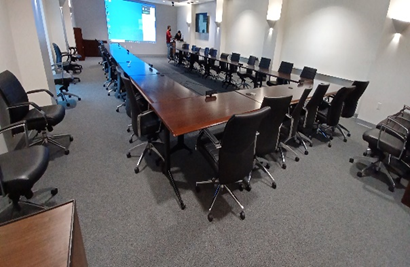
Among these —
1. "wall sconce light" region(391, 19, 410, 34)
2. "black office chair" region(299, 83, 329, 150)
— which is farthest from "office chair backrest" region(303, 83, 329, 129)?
"wall sconce light" region(391, 19, 410, 34)

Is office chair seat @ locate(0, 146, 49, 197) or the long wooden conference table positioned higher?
the long wooden conference table

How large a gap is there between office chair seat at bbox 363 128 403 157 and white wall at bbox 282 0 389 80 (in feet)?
8.46

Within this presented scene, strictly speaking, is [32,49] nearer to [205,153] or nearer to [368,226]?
[205,153]

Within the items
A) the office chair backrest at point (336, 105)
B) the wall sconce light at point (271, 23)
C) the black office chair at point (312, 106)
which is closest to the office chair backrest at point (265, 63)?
the wall sconce light at point (271, 23)

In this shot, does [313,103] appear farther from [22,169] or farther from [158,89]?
[22,169]

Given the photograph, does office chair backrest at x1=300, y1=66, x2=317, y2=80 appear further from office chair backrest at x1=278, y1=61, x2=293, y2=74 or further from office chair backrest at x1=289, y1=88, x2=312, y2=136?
office chair backrest at x1=289, y1=88, x2=312, y2=136

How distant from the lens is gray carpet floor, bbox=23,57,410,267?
5.69ft

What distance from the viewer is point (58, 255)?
85cm

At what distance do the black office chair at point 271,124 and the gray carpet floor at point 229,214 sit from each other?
1.55ft

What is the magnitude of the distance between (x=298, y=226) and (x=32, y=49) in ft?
14.2

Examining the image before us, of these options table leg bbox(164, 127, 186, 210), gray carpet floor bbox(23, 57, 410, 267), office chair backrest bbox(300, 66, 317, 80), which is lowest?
gray carpet floor bbox(23, 57, 410, 267)

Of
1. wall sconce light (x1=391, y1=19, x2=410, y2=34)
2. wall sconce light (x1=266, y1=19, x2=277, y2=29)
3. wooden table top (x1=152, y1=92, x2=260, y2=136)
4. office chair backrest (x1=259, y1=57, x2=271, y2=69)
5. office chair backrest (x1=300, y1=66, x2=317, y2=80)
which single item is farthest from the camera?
wall sconce light (x1=266, y1=19, x2=277, y2=29)

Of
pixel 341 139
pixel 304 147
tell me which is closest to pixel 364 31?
pixel 341 139

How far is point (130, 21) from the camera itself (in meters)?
12.3
